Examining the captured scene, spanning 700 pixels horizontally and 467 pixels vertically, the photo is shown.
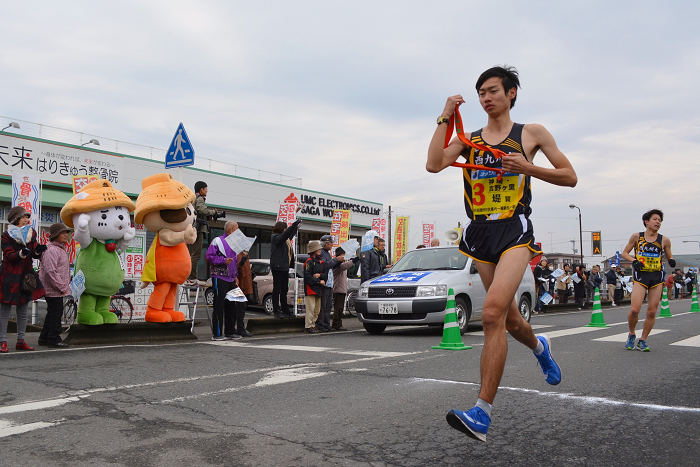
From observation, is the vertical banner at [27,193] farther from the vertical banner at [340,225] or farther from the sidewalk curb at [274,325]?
the vertical banner at [340,225]

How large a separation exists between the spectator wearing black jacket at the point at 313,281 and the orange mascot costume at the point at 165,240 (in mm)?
2474

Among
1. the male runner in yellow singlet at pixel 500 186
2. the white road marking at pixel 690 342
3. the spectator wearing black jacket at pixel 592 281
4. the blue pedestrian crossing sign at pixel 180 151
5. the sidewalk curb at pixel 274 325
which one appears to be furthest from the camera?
the spectator wearing black jacket at pixel 592 281

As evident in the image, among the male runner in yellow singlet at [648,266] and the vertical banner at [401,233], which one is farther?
the vertical banner at [401,233]

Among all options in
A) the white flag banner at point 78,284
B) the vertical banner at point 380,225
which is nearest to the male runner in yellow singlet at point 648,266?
the white flag banner at point 78,284

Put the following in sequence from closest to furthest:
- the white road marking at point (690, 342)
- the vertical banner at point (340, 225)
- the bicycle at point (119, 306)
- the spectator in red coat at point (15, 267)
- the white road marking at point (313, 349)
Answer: the white road marking at point (313, 349), the spectator in red coat at point (15, 267), the white road marking at point (690, 342), the bicycle at point (119, 306), the vertical banner at point (340, 225)

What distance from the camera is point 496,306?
3.28 m

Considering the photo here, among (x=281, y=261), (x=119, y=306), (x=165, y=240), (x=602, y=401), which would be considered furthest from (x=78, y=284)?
(x=602, y=401)

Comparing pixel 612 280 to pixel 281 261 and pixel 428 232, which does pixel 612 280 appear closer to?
pixel 428 232

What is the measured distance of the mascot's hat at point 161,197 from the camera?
9.39 m

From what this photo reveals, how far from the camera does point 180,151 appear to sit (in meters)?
11.9

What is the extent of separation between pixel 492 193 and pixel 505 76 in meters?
0.74

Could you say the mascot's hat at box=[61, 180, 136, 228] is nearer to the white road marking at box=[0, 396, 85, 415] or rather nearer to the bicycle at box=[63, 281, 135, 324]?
the bicycle at box=[63, 281, 135, 324]

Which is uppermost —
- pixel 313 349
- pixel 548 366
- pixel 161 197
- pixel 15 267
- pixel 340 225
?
pixel 340 225

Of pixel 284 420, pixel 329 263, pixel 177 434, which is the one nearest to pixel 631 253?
pixel 329 263
